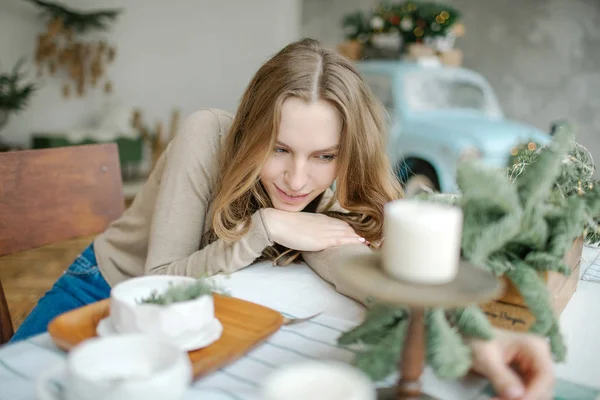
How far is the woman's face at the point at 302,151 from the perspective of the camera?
0.98m

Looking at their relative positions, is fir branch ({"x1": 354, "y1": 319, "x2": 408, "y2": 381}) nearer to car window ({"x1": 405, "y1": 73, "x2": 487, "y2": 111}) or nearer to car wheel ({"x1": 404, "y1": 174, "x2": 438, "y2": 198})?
car wheel ({"x1": 404, "y1": 174, "x2": 438, "y2": 198})

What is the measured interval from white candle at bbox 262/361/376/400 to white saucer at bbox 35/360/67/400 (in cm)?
21

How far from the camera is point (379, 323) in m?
0.56

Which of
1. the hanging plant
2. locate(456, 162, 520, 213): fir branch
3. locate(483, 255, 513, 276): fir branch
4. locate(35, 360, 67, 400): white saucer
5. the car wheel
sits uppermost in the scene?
the hanging plant

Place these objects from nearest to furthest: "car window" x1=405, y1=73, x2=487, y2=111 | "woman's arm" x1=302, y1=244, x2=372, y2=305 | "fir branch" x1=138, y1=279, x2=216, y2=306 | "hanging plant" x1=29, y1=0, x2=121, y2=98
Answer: "fir branch" x1=138, y1=279, x2=216, y2=306 < "woman's arm" x1=302, y1=244, x2=372, y2=305 < "car window" x1=405, y1=73, x2=487, y2=111 < "hanging plant" x1=29, y1=0, x2=121, y2=98

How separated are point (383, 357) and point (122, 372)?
0.81 feet

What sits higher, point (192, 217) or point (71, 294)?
point (192, 217)

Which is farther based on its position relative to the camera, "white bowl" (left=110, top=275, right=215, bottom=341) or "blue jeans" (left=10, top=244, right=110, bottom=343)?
"blue jeans" (left=10, top=244, right=110, bottom=343)

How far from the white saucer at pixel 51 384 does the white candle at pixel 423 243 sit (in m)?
0.32

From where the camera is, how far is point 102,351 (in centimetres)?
47

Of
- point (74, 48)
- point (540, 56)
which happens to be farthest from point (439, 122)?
point (74, 48)

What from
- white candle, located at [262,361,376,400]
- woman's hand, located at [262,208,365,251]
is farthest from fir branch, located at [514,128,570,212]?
woman's hand, located at [262,208,365,251]

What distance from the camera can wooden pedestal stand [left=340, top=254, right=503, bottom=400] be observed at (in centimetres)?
41

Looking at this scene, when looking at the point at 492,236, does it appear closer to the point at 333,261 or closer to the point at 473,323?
the point at 473,323
